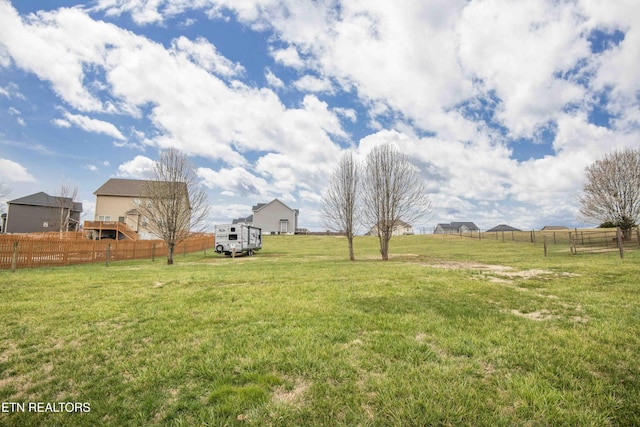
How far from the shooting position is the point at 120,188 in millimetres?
49062

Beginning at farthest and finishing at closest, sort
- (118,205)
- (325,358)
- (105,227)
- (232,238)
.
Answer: (118,205)
(105,227)
(232,238)
(325,358)

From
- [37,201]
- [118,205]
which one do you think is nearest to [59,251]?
[118,205]

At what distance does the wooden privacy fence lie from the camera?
1505 centimetres

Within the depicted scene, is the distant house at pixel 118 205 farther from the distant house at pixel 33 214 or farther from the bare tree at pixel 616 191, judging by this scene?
the bare tree at pixel 616 191

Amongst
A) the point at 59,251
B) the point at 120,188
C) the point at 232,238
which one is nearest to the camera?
the point at 59,251

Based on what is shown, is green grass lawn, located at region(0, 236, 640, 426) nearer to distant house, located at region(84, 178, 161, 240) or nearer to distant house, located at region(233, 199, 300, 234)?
distant house, located at region(84, 178, 161, 240)

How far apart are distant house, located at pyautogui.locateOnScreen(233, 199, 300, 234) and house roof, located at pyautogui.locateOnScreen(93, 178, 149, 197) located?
22.8m

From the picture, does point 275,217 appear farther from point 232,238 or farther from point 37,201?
point 37,201

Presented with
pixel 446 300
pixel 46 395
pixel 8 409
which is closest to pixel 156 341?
pixel 46 395

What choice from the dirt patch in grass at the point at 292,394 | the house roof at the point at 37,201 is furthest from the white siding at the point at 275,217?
the dirt patch in grass at the point at 292,394

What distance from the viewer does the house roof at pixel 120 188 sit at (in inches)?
1882

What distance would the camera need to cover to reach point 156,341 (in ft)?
15.8

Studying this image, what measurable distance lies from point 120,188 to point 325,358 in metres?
55.9

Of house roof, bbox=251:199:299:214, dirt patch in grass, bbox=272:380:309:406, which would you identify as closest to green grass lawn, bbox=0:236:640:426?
dirt patch in grass, bbox=272:380:309:406
